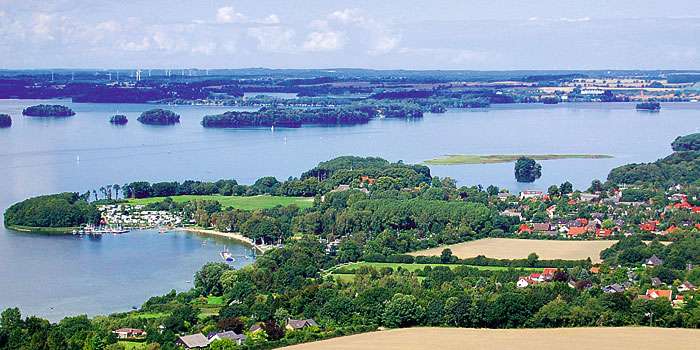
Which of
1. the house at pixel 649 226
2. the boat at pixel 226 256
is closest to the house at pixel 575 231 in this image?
the house at pixel 649 226

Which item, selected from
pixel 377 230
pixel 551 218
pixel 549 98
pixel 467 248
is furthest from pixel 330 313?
pixel 549 98

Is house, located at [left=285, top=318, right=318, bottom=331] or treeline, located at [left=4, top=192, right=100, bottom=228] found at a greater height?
house, located at [left=285, top=318, right=318, bottom=331]

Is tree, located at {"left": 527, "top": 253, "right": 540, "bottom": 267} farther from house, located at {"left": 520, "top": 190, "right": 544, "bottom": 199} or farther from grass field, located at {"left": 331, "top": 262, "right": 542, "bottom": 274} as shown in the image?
house, located at {"left": 520, "top": 190, "right": 544, "bottom": 199}

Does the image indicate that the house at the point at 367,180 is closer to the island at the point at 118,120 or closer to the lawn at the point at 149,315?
the lawn at the point at 149,315

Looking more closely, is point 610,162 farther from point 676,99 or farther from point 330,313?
point 676,99

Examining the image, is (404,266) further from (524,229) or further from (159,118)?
(159,118)

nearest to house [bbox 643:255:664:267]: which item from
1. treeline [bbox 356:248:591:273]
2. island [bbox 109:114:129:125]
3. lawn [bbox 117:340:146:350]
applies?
treeline [bbox 356:248:591:273]

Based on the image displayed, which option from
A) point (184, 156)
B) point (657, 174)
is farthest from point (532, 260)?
point (184, 156)
